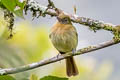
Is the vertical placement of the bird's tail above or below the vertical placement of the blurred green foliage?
below

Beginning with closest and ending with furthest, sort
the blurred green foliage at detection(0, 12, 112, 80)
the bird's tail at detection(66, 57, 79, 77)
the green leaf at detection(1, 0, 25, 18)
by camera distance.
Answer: the green leaf at detection(1, 0, 25, 18), the blurred green foliage at detection(0, 12, 112, 80), the bird's tail at detection(66, 57, 79, 77)

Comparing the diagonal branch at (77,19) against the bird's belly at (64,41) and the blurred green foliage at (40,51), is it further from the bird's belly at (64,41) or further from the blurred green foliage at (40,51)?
the bird's belly at (64,41)

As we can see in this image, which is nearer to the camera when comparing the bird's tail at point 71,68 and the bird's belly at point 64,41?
the bird's tail at point 71,68

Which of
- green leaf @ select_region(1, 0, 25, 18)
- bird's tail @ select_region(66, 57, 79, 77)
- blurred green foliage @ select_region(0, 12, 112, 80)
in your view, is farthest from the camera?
bird's tail @ select_region(66, 57, 79, 77)

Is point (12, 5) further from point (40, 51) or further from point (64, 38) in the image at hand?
point (64, 38)

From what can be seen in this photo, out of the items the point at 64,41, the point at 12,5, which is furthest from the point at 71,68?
the point at 12,5

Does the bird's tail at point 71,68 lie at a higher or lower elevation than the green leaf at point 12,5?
lower

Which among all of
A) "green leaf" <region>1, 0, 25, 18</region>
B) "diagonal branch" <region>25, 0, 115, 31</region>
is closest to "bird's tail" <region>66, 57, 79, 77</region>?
"diagonal branch" <region>25, 0, 115, 31</region>

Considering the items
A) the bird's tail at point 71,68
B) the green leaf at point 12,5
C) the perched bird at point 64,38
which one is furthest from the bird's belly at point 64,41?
the green leaf at point 12,5

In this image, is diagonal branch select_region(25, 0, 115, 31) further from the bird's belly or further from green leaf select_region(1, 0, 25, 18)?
the bird's belly

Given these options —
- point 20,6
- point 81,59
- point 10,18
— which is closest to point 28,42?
point 10,18

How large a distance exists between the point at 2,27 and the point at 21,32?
45 cm

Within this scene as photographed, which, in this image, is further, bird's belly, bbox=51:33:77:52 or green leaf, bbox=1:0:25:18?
bird's belly, bbox=51:33:77:52

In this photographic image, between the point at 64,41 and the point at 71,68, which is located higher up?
the point at 64,41
